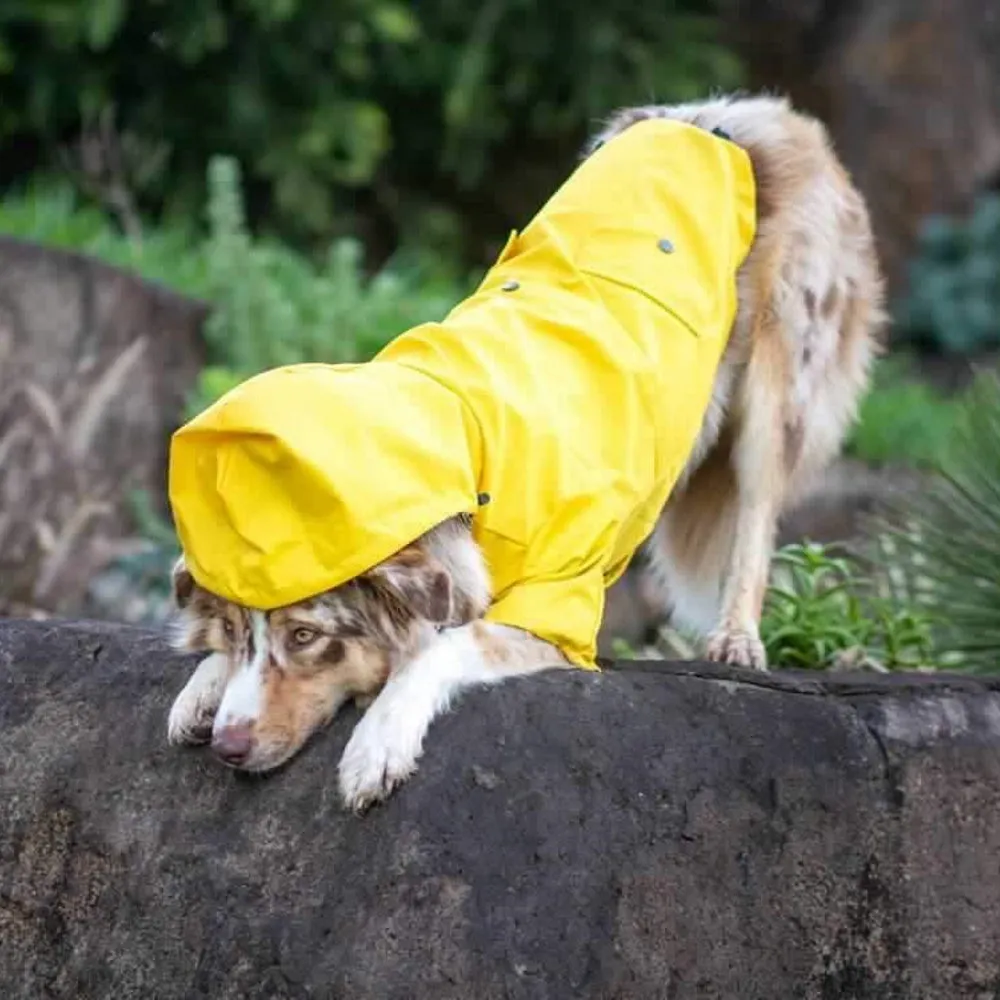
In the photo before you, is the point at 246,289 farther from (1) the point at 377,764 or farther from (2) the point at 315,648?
(1) the point at 377,764

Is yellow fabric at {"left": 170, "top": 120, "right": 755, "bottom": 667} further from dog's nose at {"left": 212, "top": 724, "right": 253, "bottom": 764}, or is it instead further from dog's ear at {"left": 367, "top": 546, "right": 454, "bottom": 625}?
dog's nose at {"left": 212, "top": 724, "right": 253, "bottom": 764}

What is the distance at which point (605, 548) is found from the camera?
4.67 meters

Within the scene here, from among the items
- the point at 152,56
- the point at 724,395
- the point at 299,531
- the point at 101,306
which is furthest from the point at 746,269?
the point at 152,56

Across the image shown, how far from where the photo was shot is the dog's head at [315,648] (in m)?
4.14

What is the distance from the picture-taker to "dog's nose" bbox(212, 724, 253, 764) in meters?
4.10

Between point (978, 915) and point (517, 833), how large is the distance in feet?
3.11

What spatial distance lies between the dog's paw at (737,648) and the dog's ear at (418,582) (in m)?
1.19

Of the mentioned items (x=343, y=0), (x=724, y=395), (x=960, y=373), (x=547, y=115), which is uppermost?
(x=724, y=395)

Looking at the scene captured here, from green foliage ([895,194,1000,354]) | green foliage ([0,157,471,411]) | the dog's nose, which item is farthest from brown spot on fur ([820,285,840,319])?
green foliage ([895,194,1000,354])

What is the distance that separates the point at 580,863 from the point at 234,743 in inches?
28.7

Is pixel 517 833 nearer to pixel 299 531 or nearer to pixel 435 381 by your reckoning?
pixel 299 531

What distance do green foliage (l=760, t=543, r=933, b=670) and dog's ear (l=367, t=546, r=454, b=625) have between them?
5.16 feet

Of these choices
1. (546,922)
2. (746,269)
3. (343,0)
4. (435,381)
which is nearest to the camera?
(546,922)

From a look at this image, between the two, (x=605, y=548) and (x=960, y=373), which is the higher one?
(x=605, y=548)
